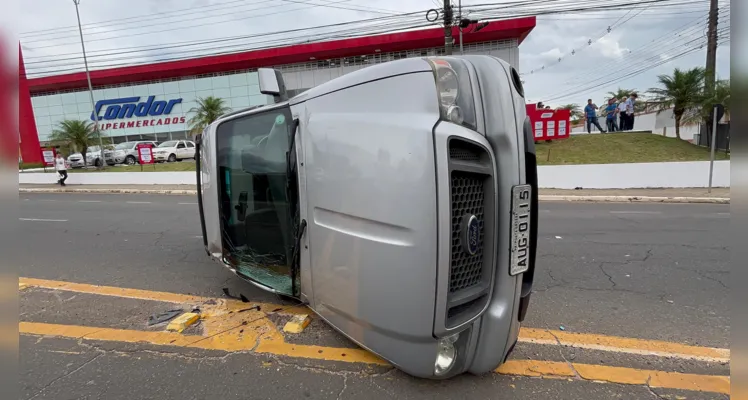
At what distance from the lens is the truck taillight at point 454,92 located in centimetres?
173

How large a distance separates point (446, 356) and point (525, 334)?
3.35ft

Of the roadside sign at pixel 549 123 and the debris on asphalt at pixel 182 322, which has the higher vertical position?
the roadside sign at pixel 549 123

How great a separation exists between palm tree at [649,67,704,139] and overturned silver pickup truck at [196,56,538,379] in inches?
753

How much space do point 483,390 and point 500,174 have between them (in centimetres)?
127

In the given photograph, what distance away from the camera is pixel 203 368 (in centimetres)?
237

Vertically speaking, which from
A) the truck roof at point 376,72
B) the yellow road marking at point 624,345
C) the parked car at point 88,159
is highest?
the truck roof at point 376,72

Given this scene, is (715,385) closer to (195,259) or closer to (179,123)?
(195,259)

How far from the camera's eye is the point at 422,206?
1.68 m

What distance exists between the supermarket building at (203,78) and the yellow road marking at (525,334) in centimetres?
2557

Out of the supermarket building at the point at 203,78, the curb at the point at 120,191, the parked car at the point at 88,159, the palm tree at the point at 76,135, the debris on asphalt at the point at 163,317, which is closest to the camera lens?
the debris on asphalt at the point at 163,317

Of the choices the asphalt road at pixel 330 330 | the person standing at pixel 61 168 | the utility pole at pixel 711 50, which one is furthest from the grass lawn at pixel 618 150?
the person standing at pixel 61 168

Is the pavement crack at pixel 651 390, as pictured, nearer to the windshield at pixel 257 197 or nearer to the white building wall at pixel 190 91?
the windshield at pixel 257 197

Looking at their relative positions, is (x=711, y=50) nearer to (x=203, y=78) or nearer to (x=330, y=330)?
(x=330, y=330)

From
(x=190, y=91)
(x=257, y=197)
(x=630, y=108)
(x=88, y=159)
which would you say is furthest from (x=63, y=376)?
(x=190, y=91)
